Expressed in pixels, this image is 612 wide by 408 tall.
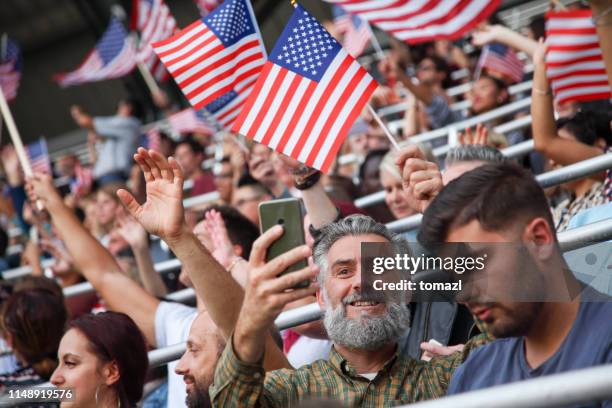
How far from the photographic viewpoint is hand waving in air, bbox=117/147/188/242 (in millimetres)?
3148

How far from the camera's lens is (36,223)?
8242 millimetres

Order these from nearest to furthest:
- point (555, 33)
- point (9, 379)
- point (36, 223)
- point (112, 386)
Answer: point (112, 386) → point (9, 379) → point (555, 33) → point (36, 223)

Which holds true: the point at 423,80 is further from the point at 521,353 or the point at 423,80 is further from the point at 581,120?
the point at 521,353

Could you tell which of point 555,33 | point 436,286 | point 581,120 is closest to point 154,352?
point 436,286

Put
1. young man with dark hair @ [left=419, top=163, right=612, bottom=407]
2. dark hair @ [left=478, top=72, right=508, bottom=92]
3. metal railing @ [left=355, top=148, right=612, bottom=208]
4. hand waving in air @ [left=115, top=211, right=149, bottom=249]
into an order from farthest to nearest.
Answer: dark hair @ [left=478, top=72, right=508, bottom=92], hand waving in air @ [left=115, top=211, right=149, bottom=249], metal railing @ [left=355, top=148, right=612, bottom=208], young man with dark hair @ [left=419, top=163, right=612, bottom=407]

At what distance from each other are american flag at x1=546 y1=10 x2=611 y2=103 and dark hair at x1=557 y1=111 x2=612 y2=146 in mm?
173

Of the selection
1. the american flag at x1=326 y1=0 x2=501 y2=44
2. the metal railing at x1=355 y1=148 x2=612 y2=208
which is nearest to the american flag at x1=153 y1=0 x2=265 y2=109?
the american flag at x1=326 y1=0 x2=501 y2=44

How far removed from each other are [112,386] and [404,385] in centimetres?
102

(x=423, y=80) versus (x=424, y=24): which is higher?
(x=424, y=24)

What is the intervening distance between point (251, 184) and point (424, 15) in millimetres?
1363

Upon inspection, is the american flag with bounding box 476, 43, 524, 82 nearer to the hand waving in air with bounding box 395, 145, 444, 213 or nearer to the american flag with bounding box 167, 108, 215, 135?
the american flag with bounding box 167, 108, 215, 135

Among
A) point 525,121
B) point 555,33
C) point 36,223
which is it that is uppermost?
point 555,33

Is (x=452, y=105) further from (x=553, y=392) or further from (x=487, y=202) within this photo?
(x=553, y=392)

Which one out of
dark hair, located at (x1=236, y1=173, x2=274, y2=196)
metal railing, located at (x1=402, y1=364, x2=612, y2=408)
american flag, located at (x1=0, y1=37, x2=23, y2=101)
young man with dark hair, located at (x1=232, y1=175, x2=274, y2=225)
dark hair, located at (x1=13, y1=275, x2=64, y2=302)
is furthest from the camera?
american flag, located at (x1=0, y1=37, x2=23, y2=101)
